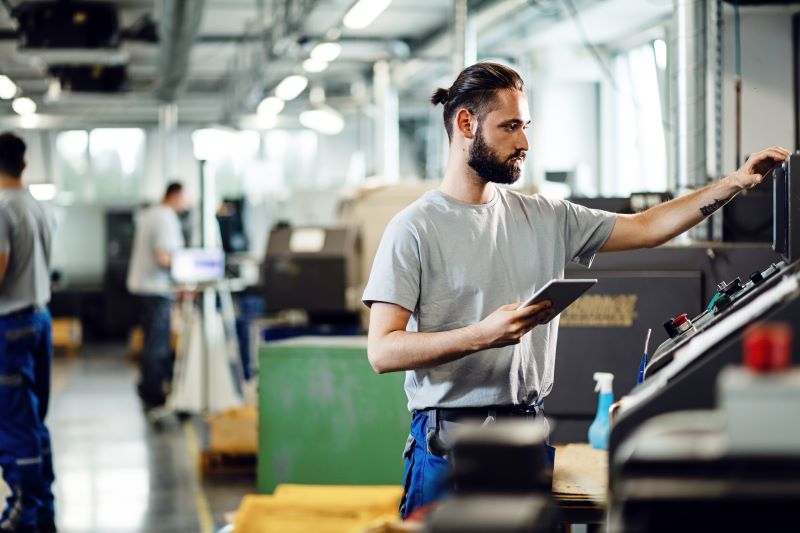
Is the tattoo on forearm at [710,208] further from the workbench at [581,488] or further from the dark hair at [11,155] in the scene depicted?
the dark hair at [11,155]

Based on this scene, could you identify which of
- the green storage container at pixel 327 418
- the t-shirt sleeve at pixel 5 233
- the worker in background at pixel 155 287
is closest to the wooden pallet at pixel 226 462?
the green storage container at pixel 327 418

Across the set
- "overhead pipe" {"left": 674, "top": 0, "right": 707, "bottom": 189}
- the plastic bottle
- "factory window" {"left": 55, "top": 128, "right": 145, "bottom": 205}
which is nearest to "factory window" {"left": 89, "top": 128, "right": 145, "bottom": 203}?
"factory window" {"left": 55, "top": 128, "right": 145, "bottom": 205}

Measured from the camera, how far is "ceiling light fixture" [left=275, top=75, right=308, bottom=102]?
1180 cm

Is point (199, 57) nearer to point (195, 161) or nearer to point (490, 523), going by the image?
point (195, 161)

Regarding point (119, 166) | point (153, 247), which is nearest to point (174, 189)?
point (153, 247)

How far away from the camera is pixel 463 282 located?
2.14 m

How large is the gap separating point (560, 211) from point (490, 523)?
131cm

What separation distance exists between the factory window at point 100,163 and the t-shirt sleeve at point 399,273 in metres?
14.9

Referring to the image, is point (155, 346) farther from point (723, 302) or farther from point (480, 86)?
point (723, 302)

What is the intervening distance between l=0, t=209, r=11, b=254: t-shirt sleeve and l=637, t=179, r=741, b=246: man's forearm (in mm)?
2736

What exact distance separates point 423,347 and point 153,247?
18.9ft

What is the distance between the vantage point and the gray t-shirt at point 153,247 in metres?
7.47

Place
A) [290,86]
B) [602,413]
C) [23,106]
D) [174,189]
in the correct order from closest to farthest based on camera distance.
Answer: [602,413]
[174,189]
[290,86]
[23,106]

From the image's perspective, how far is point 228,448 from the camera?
573 centimetres
